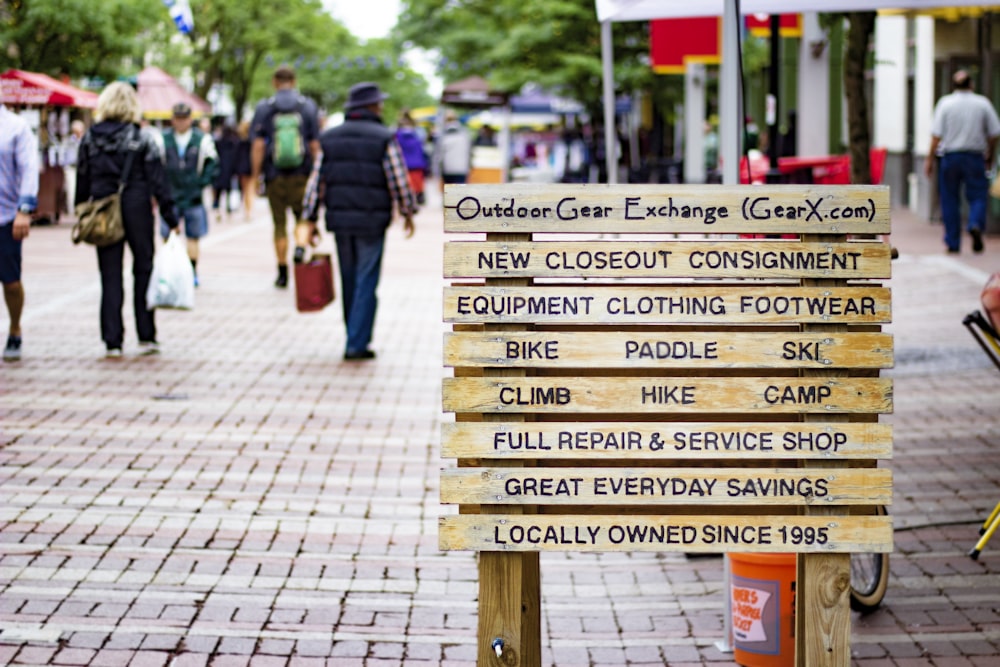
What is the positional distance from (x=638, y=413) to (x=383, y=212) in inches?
271

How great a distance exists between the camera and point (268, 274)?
16844mm

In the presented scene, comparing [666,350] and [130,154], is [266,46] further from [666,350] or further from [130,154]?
[666,350]

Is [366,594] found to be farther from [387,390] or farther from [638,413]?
[387,390]

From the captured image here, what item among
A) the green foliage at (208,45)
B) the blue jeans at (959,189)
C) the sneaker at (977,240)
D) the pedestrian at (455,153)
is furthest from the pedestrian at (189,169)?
the pedestrian at (455,153)

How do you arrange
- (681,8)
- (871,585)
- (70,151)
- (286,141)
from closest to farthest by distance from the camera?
(871,585) < (681,8) < (286,141) < (70,151)

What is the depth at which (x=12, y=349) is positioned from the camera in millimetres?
10492

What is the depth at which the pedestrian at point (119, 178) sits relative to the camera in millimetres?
10352

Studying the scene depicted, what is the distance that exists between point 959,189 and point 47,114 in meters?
17.2

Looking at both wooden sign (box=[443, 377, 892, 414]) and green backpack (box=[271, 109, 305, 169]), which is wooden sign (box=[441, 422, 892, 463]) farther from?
green backpack (box=[271, 109, 305, 169])

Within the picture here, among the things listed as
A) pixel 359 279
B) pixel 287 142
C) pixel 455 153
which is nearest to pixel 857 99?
pixel 359 279

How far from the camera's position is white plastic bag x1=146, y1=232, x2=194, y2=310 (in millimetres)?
10438

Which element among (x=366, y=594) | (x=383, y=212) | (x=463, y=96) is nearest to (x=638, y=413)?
(x=366, y=594)

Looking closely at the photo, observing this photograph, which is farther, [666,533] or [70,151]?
[70,151]

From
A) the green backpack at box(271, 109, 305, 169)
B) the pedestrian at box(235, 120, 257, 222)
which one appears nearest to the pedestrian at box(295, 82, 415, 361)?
the green backpack at box(271, 109, 305, 169)
